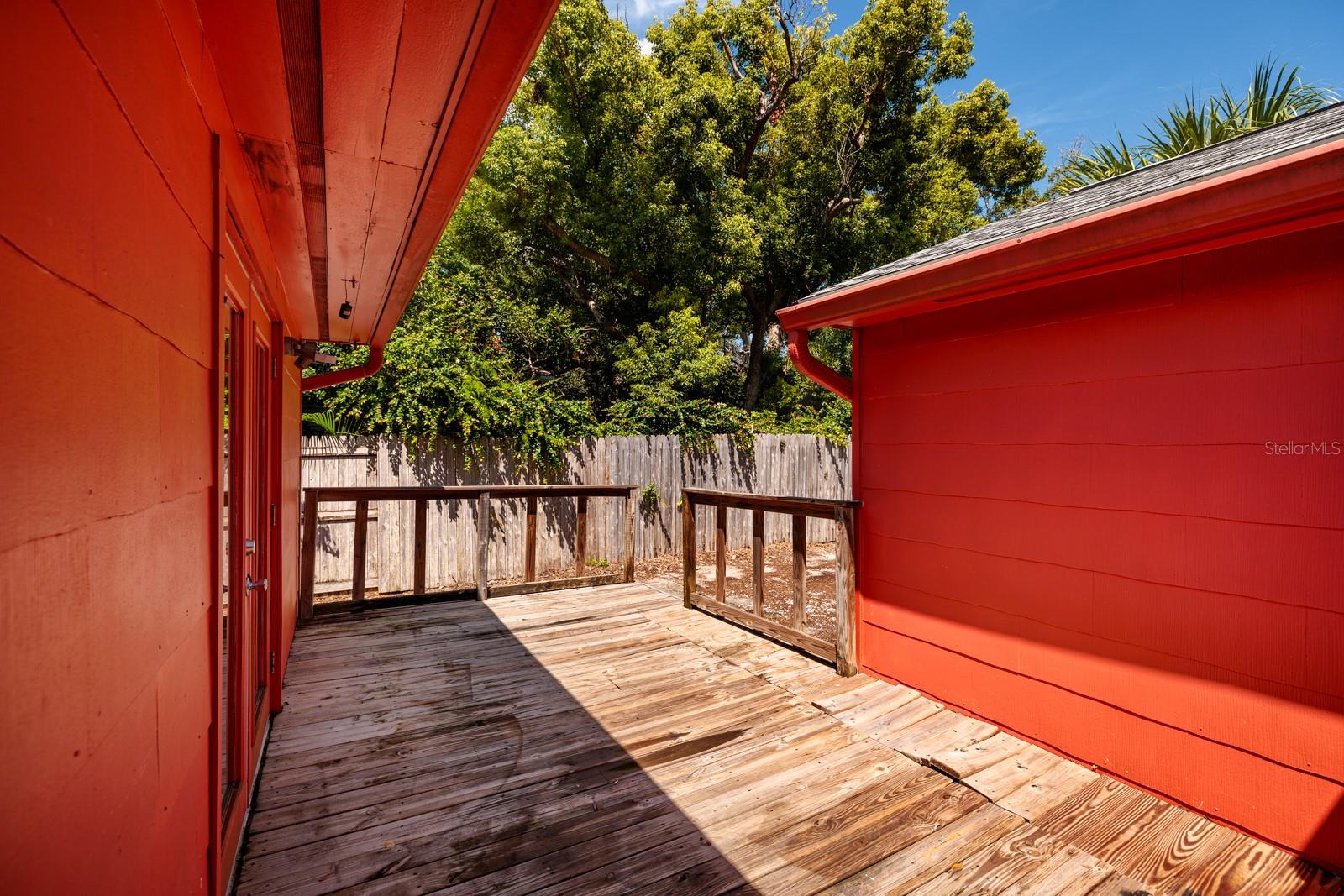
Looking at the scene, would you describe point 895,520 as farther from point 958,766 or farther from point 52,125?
point 52,125

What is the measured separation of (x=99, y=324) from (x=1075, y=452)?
3.11m

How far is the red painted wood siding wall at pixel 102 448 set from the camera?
0.52 meters

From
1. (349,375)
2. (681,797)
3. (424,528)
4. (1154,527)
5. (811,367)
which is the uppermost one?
(349,375)

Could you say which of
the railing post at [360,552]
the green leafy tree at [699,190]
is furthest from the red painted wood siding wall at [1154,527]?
the green leafy tree at [699,190]

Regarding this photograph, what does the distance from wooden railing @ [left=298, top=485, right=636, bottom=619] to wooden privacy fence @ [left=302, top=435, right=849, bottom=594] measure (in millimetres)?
652

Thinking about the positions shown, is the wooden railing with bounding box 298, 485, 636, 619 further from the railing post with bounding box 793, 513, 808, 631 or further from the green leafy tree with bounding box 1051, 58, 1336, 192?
the green leafy tree with bounding box 1051, 58, 1336, 192

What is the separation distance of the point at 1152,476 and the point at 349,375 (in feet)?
17.9

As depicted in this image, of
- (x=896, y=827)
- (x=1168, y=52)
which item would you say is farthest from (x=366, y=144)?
(x=1168, y=52)

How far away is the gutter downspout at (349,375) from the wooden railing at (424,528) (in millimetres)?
947

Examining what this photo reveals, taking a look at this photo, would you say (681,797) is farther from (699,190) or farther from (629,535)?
(699,190)

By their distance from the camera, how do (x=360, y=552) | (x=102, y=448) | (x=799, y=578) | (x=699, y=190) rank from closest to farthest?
(x=102, y=448), (x=799, y=578), (x=360, y=552), (x=699, y=190)

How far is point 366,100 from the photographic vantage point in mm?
1378

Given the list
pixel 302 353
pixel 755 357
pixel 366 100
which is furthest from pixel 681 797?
pixel 755 357

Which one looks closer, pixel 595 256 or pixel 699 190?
pixel 699 190
